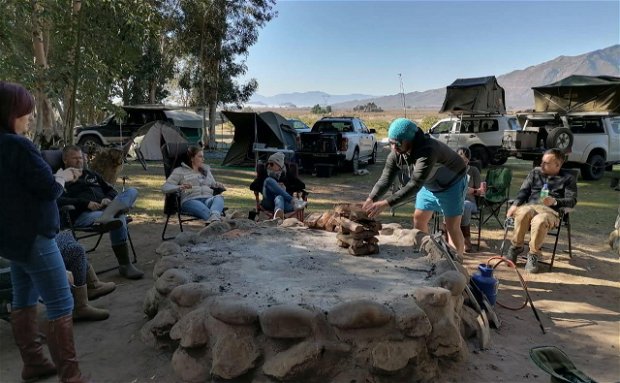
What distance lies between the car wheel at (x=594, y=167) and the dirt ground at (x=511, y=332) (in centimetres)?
733

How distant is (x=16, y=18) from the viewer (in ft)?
20.6

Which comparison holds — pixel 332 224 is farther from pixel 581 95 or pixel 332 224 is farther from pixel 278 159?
pixel 581 95

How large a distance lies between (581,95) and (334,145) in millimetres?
6582

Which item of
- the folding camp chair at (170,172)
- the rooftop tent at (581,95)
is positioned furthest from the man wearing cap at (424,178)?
the rooftop tent at (581,95)

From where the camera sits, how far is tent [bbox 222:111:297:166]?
1286 centimetres

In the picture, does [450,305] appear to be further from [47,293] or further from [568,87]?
[568,87]

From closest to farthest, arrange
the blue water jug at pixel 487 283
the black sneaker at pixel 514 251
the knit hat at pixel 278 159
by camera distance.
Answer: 1. the blue water jug at pixel 487 283
2. the black sneaker at pixel 514 251
3. the knit hat at pixel 278 159

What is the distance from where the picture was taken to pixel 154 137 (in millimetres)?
14469

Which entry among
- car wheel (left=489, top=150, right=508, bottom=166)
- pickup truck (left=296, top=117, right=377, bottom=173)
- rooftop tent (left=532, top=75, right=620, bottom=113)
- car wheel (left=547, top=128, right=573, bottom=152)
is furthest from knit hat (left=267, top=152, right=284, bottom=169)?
rooftop tent (left=532, top=75, right=620, bottom=113)

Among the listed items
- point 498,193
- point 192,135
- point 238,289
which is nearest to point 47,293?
point 238,289

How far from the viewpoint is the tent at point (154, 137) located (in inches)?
562

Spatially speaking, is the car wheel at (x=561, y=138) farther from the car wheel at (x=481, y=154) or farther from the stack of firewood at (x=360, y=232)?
the stack of firewood at (x=360, y=232)

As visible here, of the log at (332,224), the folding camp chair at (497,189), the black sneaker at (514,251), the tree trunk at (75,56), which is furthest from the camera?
the tree trunk at (75,56)

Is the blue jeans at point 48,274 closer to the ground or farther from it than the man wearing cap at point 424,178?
closer to the ground
